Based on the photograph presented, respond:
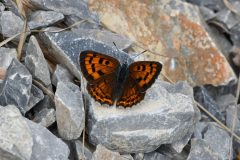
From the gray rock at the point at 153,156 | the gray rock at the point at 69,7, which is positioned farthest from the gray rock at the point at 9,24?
the gray rock at the point at 153,156

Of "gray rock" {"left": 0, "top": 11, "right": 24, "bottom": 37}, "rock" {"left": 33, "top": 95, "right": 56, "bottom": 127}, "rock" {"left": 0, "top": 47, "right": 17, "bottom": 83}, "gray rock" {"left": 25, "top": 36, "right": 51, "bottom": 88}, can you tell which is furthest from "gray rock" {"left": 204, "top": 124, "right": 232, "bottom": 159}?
"gray rock" {"left": 0, "top": 11, "right": 24, "bottom": 37}

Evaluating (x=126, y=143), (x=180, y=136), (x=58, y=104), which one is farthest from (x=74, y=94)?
(x=180, y=136)

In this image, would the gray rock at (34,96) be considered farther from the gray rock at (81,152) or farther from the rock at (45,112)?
the gray rock at (81,152)

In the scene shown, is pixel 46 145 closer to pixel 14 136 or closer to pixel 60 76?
pixel 14 136

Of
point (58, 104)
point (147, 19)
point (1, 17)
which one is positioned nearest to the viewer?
point (58, 104)

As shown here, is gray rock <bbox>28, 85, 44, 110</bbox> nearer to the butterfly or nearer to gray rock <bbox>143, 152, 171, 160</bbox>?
the butterfly

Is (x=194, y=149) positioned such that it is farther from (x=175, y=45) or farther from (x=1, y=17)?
(x=1, y=17)
